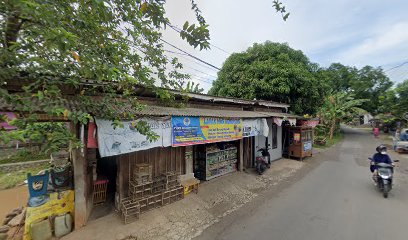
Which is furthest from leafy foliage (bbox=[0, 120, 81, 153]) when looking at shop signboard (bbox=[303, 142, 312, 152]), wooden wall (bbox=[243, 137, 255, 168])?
shop signboard (bbox=[303, 142, 312, 152])

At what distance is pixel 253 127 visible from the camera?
9.62 m

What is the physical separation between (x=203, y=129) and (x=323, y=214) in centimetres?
463

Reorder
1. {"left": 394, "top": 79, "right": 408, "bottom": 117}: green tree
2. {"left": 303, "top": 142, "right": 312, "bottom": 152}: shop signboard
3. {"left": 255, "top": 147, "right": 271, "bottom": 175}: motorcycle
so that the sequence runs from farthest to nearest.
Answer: {"left": 394, "top": 79, "right": 408, "bottom": 117}: green tree
{"left": 303, "top": 142, "right": 312, "bottom": 152}: shop signboard
{"left": 255, "top": 147, "right": 271, "bottom": 175}: motorcycle

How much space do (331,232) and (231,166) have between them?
17.1 ft


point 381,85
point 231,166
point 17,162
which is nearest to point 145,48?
point 231,166

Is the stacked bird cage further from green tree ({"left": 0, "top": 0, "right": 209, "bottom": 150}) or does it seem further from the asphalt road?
green tree ({"left": 0, "top": 0, "right": 209, "bottom": 150})

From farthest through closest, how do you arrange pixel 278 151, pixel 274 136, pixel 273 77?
pixel 273 77 → pixel 278 151 → pixel 274 136

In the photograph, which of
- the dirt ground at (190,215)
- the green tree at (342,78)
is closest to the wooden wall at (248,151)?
the dirt ground at (190,215)

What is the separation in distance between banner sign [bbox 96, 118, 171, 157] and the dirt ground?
79.1 inches

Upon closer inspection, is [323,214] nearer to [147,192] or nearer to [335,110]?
[147,192]

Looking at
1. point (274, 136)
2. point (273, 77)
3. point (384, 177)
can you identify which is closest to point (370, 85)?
point (273, 77)

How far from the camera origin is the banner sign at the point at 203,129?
6.39 m

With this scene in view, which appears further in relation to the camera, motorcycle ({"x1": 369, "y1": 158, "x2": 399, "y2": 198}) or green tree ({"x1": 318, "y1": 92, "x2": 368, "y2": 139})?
green tree ({"x1": 318, "y1": 92, "x2": 368, "y2": 139})

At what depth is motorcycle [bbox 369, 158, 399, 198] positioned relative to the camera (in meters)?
7.05
